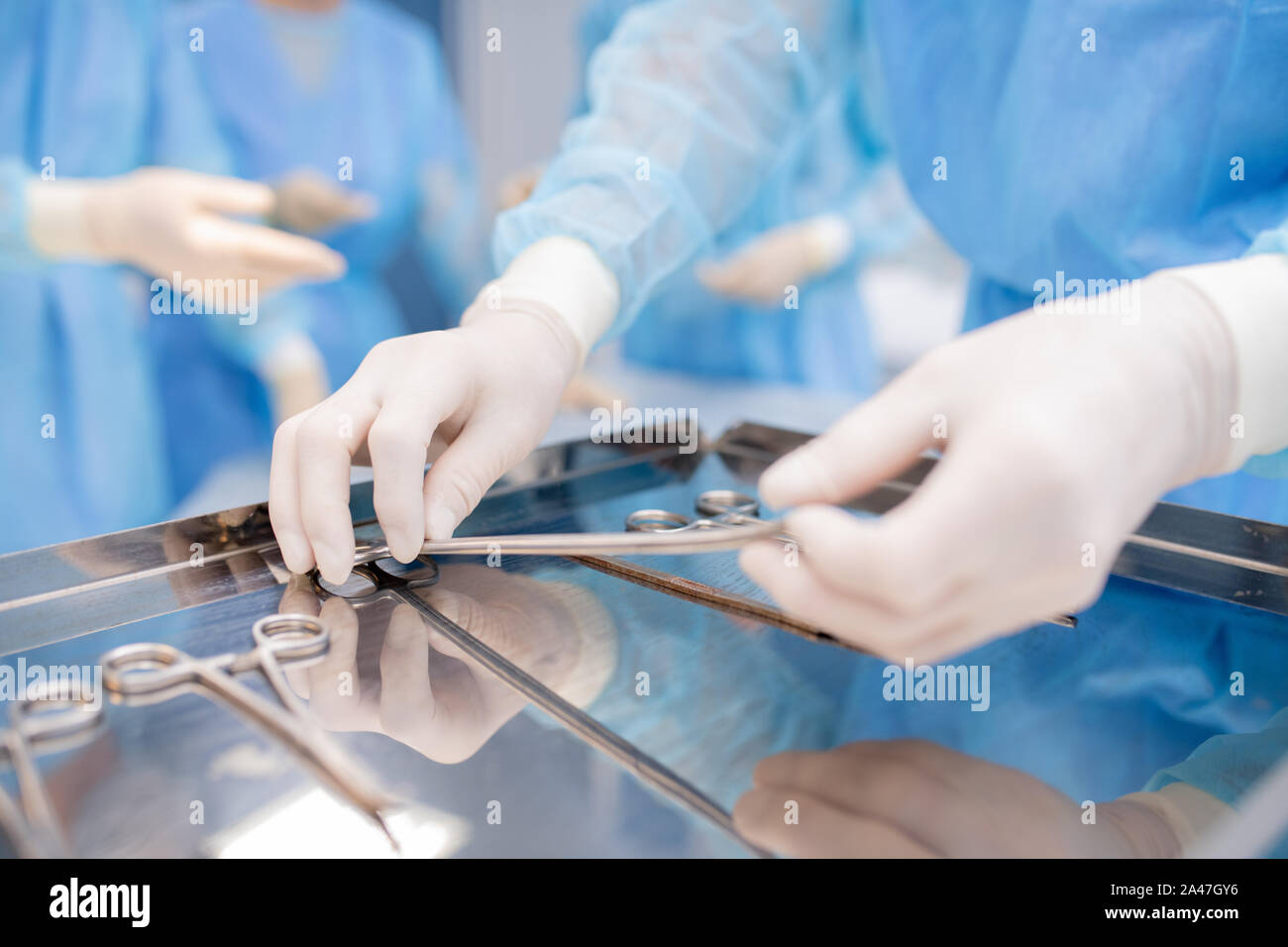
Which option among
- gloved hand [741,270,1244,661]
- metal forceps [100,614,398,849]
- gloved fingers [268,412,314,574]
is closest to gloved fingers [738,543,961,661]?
gloved hand [741,270,1244,661]

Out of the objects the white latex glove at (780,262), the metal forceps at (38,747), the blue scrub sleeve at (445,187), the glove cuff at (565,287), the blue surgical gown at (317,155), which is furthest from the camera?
the blue scrub sleeve at (445,187)

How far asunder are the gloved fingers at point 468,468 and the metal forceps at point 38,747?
0.94 feet

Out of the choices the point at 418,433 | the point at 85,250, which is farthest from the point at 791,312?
the point at 418,433

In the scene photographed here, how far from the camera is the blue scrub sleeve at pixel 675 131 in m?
1.03

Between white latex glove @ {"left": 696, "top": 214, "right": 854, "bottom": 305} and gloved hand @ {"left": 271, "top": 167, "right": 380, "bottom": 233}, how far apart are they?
831 mm

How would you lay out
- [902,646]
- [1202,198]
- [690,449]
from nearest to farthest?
[902,646], [1202,198], [690,449]

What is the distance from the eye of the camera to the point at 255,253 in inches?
61.9

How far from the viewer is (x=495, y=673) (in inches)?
22.1

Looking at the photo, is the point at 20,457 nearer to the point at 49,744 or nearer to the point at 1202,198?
the point at 49,744

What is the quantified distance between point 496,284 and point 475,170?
5.53 feet

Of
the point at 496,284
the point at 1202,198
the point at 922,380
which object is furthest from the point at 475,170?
the point at 922,380

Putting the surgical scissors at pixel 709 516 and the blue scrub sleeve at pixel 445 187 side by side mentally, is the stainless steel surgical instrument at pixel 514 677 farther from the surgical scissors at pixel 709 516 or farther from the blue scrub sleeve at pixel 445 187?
the blue scrub sleeve at pixel 445 187

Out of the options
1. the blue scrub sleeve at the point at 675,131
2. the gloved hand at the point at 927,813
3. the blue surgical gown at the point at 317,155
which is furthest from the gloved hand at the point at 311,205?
the gloved hand at the point at 927,813

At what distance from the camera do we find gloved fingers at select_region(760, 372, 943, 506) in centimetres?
56
